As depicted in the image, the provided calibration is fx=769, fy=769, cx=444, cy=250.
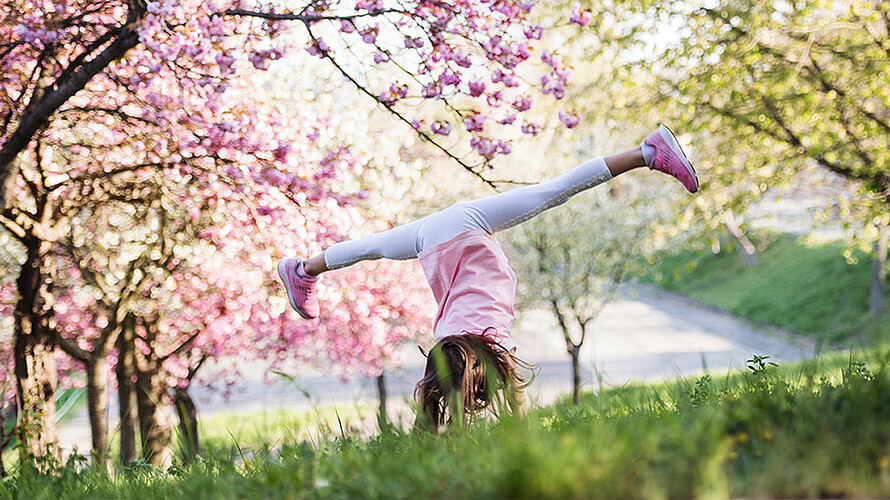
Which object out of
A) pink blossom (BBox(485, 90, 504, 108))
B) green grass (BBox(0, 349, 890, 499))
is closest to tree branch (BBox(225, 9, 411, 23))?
pink blossom (BBox(485, 90, 504, 108))

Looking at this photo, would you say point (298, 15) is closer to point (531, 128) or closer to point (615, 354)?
point (531, 128)

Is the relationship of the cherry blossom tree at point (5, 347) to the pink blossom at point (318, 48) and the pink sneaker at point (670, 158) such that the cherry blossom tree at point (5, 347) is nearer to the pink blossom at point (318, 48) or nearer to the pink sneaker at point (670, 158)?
the pink blossom at point (318, 48)

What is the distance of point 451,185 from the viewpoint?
16.7 metres

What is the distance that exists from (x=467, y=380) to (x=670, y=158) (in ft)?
5.17

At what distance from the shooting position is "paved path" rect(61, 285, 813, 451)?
57.9 ft

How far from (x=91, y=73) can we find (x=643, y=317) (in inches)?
1029

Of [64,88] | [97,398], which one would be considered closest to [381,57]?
[64,88]

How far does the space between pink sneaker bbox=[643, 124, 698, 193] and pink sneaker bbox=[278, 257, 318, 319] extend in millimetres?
2257

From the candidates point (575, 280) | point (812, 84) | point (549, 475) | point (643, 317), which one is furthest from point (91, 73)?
point (643, 317)

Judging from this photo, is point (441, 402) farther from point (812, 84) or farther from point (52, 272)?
point (812, 84)

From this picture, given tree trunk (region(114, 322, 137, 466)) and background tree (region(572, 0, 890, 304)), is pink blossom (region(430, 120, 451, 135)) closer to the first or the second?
tree trunk (region(114, 322, 137, 466))

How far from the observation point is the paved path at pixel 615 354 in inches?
695

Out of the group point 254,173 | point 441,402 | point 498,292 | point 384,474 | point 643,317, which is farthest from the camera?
point 643,317

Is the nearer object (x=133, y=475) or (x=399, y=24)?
(x=133, y=475)
